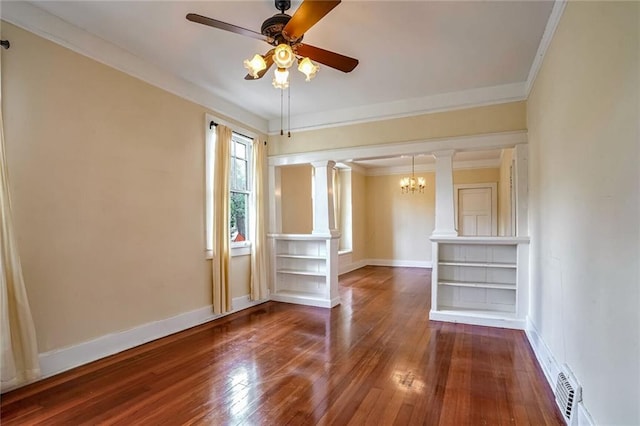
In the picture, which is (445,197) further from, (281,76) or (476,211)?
(476,211)

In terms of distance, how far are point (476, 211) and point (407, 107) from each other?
4.68m

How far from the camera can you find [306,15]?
1943 mm

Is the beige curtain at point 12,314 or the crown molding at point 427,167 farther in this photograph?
the crown molding at point 427,167

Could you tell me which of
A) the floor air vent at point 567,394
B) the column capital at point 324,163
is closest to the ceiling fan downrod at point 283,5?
the column capital at point 324,163

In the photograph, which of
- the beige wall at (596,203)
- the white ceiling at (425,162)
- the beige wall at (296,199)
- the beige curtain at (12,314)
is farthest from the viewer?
the white ceiling at (425,162)

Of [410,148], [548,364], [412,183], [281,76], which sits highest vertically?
[281,76]

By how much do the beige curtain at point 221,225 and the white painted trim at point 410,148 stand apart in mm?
1184

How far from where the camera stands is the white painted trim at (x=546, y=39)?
235 cm

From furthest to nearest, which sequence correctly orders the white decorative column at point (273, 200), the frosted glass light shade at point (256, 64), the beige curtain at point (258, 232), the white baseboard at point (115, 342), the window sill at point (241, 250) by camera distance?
the white decorative column at point (273, 200)
the beige curtain at point (258, 232)
the window sill at point (241, 250)
the white baseboard at point (115, 342)
the frosted glass light shade at point (256, 64)

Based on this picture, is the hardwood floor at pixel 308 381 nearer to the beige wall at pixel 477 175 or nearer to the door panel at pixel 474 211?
the door panel at pixel 474 211

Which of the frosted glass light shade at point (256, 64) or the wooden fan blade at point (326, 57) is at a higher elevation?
the wooden fan blade at point (326, 57)

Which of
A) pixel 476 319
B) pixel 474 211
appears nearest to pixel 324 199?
pixel 476 319

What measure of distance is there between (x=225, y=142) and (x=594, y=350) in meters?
3.98

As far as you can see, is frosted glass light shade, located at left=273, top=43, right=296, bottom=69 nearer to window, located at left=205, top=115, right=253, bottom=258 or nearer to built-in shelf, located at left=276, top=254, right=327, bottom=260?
window, located at left=205, top=115, right=253, bottom=258
